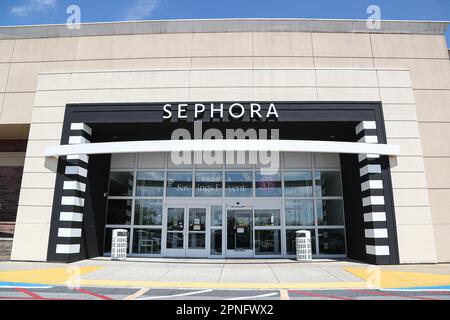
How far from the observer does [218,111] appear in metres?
11.7

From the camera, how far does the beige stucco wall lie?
11094mm

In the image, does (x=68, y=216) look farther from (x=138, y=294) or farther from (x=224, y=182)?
(x=224, y=182)

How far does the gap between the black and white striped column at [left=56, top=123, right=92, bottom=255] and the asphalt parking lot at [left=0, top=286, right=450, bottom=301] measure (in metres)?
4.33

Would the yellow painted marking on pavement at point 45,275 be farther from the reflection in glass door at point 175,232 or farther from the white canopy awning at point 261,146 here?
the white canopy awning at point 261,146

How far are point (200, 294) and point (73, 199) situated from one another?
23.7 ft

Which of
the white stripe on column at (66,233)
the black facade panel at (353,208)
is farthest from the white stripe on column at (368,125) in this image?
the white stripe on column at (66,233)

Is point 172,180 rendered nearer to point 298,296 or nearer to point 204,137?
point 204,137

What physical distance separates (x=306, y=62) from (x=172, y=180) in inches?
313

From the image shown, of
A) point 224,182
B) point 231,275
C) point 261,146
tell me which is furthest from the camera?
point 224,182

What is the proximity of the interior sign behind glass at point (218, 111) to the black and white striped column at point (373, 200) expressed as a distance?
368 centimetres

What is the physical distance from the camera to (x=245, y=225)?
13125 millimetres

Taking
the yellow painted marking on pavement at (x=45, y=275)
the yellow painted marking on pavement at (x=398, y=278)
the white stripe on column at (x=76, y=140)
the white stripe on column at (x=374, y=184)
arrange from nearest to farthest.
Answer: the yellow painted marking on pavement at (x=398, y=278) < the yellow painted marking on pavement at (x=45, y=275) < the white stripe on column at (x=374, y=184) < the white stripe on column at (x=76, y=140)

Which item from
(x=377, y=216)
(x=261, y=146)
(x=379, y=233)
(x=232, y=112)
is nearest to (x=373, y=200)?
(x=377, y=216)

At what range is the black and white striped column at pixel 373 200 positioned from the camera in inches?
410
